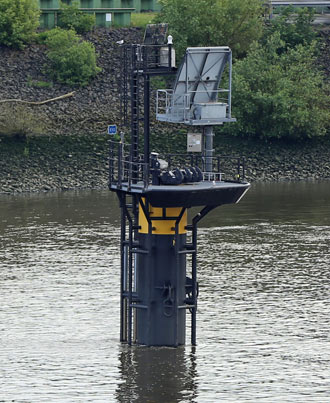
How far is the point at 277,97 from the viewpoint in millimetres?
97625

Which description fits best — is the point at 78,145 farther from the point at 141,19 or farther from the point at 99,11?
the point at 141,19

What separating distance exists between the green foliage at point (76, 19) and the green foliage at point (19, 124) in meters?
15.6

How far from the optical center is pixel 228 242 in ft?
214

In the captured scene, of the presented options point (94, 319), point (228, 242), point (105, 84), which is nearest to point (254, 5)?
point (105, 84)

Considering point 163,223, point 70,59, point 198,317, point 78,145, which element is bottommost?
point 198,317

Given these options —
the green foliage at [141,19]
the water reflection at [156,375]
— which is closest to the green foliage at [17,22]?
the green foliage at [141,19]

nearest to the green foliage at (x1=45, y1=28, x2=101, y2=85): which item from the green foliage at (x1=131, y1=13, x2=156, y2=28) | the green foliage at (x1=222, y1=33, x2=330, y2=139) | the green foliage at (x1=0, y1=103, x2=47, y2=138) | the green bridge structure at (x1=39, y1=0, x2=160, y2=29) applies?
the green foliage at (x1=0, y1=103, x2=47, y2=138)

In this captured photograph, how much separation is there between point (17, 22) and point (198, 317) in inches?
2405

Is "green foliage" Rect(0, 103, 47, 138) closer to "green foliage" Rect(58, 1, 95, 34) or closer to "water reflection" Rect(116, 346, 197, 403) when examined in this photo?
"green foliage" Rect(58, 1, 95, 34)

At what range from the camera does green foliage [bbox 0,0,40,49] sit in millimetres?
103188

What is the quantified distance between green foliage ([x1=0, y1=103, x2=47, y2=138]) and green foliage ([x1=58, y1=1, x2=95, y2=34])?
51.1 feet

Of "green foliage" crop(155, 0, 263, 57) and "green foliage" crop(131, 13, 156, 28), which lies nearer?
"green foliage" crop(155, 0, 263, 57)

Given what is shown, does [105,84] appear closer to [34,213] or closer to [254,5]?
[254,5]

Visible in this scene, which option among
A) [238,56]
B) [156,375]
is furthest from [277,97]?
[156,375]
